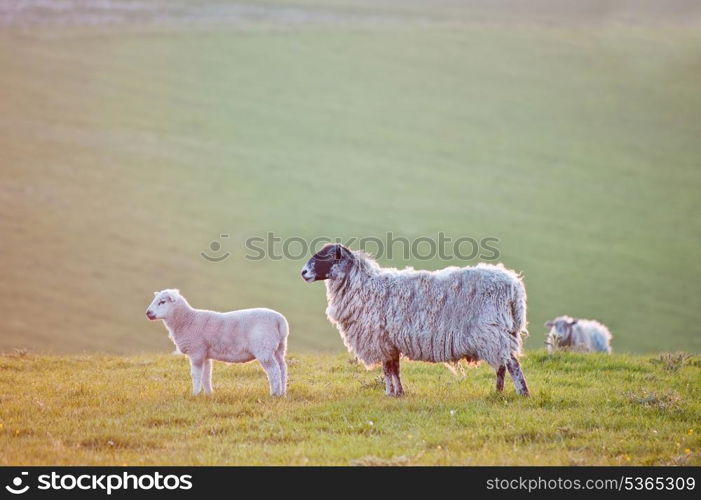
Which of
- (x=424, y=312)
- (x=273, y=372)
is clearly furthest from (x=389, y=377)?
(x=273, y=372)

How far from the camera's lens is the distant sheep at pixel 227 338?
1184cm

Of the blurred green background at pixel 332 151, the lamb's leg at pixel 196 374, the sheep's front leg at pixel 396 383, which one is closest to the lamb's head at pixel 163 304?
the lamb's leg at pixel 196 374

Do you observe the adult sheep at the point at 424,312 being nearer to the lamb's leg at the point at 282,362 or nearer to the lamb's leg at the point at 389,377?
the lamb's leg at the point at 389,377

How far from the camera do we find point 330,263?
42.2ft

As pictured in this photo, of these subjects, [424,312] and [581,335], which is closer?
[424,312]

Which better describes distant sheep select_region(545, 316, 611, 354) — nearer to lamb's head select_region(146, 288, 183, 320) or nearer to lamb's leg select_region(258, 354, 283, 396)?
lamb's leg select_region(258, 354, 283, 396)

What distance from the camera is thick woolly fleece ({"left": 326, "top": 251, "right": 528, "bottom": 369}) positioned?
1177 cm

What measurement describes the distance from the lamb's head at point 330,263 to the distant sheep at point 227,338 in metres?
1.02

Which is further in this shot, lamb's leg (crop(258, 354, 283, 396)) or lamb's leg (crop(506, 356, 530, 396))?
lamb's leg (crop(258, 354, 283, 396))

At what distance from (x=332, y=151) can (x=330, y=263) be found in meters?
48.6

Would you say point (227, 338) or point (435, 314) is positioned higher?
point (435, 314)

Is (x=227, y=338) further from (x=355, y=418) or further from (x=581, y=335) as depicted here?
(x=581, y=335)

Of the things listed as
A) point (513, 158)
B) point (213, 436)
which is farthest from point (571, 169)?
point (213, 436)

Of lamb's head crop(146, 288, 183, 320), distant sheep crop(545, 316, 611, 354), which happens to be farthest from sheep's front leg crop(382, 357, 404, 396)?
distant sheep crop(545, 316, 611, 354)
